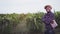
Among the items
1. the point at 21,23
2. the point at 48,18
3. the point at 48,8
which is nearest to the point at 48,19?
the point at 48,18

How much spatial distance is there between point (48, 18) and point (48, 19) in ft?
0.04

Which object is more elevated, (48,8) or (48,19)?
(48,8)

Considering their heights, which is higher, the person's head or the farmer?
the person's head

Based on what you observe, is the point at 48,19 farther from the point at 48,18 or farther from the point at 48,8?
the point at 48,8

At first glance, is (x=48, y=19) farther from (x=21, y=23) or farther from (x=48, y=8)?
(x=21, y=23)

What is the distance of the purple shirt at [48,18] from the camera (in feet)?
6.82

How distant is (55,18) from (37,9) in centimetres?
24

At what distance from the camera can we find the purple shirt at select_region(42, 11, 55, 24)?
2.08 meters

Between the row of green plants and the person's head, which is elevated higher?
the person's head

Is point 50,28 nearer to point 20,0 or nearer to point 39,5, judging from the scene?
point 39,5

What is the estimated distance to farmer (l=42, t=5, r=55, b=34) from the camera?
6.82ft

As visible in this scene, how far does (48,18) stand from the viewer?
6.83 ft

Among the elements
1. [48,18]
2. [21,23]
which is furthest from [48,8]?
[21,23]

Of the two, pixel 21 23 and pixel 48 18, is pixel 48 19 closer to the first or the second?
pixel 48 18
